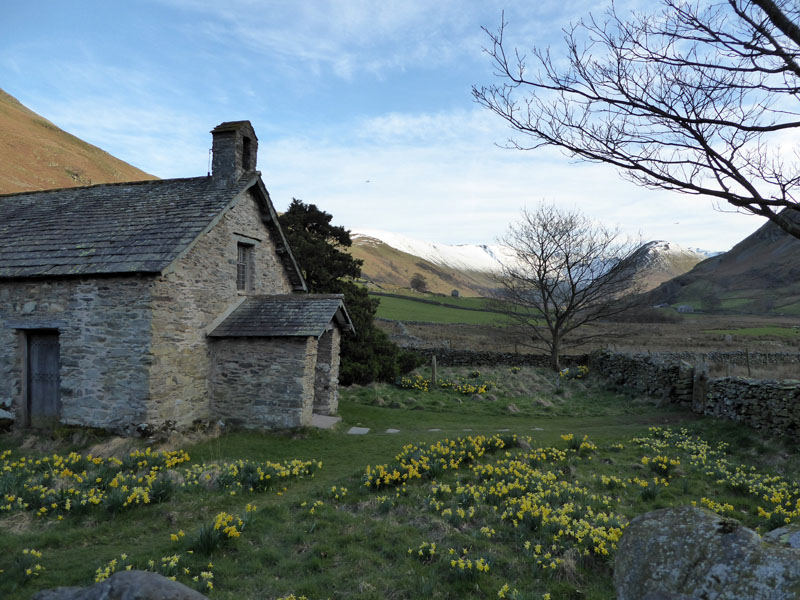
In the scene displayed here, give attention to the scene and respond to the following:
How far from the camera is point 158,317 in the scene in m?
11.7

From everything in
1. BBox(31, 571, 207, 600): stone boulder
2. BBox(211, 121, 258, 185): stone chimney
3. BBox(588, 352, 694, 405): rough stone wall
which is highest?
BBox(211, 121, 258, 185): stone chimney

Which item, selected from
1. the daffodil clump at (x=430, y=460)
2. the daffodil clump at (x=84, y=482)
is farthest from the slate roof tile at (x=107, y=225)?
the daffodil clump at (x=430, y=460)

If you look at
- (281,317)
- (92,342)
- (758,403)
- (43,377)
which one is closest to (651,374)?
(758,403)

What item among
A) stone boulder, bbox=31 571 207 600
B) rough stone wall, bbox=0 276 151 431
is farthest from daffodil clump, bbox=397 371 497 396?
stone boulder, bbox=31 571 207 600

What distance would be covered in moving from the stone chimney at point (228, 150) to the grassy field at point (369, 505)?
844cm

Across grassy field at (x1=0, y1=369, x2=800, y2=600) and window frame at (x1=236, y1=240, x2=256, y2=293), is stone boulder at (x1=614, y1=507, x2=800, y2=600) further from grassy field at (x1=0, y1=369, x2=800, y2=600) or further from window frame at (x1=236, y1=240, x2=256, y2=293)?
window frame at (x1=236, y1=240, x2=256, y2=293)

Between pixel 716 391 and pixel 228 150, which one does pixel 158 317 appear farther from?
pixel 716 391

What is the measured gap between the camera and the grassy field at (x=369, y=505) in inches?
215

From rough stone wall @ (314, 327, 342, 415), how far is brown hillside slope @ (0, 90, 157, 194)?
53904 mm

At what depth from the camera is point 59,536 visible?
6508 millimetres

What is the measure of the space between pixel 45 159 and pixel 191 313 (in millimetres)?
84013

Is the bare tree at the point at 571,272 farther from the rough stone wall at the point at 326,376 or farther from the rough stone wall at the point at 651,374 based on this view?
the rough stone wall at the point at 326,376

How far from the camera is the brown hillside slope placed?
6319 centimetres

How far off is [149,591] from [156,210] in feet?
43.4
